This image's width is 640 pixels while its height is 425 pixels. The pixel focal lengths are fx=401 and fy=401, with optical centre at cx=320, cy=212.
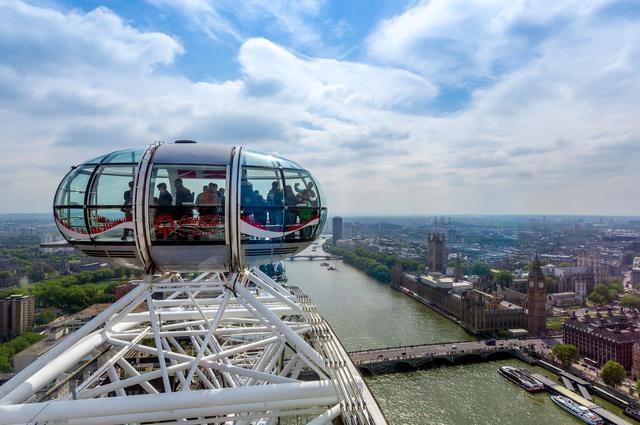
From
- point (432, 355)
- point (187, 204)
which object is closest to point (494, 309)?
point (432, 355)

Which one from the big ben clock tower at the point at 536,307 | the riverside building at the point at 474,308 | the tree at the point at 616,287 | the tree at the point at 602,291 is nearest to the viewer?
the big ben clock tower at the point at 536,307

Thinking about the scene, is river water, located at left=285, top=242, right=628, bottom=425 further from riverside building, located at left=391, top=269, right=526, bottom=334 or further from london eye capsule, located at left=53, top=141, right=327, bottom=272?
london eye capsule, located at left=53, top=141, right=327, bottom=272

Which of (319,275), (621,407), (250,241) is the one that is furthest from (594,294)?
(250,241)

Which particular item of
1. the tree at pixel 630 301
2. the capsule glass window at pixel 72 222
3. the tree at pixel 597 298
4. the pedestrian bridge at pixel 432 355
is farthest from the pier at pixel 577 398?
the tree at pixel 597 298

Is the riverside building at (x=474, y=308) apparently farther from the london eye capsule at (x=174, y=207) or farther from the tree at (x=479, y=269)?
the london eye capsule at (x=174, y=207)

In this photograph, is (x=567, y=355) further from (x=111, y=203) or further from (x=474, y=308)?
(x=111, y=203)
